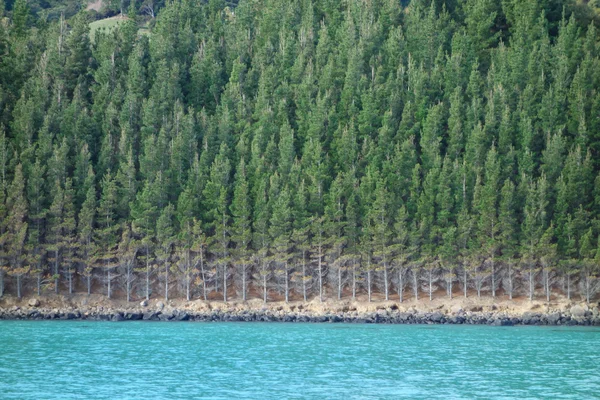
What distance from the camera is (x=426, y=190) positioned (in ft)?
266

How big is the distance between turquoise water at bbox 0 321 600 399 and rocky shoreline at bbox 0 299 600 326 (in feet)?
16.2

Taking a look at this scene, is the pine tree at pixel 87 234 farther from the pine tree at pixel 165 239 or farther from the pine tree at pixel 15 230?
the pine tree at pixel 165 239

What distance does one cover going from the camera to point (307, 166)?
84000 mm

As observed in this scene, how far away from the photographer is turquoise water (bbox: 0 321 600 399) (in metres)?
36.8

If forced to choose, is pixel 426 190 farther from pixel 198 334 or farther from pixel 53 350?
pixel 53 350

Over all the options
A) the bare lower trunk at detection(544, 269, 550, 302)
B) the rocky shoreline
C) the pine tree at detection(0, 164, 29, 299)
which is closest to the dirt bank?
the rocky shoreline

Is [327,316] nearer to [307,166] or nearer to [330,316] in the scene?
[330,316]

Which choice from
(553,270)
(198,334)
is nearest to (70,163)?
(198,334)

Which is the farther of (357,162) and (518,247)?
(357,162)

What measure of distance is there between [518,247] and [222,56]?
39.8 meters

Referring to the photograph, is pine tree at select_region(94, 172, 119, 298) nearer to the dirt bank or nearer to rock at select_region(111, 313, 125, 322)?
the dirt bank

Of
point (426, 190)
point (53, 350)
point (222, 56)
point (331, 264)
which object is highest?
point (222, 56)

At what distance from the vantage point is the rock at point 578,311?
7169cm

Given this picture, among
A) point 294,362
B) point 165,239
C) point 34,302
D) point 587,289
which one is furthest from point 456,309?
point 34,302
